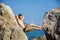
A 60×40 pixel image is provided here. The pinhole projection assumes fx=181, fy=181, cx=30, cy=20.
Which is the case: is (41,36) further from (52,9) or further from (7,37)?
(7,37)

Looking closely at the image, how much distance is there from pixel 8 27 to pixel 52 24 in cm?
167

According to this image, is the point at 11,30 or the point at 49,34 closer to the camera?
the point at 11,30

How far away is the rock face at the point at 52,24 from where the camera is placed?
3926 millimetres

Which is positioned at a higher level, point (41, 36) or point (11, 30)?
point (11, 30)

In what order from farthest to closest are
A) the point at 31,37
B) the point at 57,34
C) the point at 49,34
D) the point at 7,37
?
the point at 31,37 < the point at 49,34 < the point at 57,34 < the point at 7,37

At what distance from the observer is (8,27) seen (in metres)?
2.65

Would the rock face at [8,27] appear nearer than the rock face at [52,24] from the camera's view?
Yes

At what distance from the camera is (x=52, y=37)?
13.4 ft

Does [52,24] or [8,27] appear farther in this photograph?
[52,24]

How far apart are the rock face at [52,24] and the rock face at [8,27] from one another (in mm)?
1382

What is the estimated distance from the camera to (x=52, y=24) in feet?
13.5

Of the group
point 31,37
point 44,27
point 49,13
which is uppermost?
point 49,13

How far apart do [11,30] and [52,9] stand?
1.97 metres

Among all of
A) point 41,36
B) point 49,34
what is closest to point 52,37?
point 49,34
